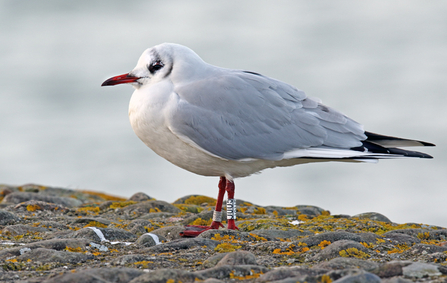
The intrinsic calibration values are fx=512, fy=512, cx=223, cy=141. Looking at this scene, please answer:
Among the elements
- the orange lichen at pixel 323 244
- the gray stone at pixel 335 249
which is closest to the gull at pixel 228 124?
the orange lichen at pixel 323 244

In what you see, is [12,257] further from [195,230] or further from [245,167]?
[245,167]

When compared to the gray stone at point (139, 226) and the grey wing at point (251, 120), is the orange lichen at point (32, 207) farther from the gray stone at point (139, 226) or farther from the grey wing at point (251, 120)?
the grey wing at point (251, 120)

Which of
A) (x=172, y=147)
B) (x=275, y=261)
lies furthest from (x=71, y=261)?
(x=172, y=147)

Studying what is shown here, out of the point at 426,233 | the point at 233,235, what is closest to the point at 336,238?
the point at 233,235

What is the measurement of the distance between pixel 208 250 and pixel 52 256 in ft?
4.25

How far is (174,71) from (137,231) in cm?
193

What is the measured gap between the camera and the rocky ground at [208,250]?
3414mm

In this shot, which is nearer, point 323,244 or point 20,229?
point 323,244

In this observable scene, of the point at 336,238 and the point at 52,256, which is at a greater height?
the point at 336,238


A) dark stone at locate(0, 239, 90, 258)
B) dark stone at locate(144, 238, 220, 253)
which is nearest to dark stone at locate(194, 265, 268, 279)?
dark stone at locate(144, 238, 220, 253)

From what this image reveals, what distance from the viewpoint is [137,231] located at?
5738 mm

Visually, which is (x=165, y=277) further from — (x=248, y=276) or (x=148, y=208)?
(x=148, y=208)

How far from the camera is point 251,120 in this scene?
6.03 metres

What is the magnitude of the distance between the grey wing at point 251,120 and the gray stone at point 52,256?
1.92 metres
